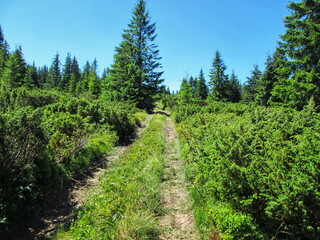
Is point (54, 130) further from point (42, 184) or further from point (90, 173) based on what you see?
point (42, 184)

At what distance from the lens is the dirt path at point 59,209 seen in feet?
12.1

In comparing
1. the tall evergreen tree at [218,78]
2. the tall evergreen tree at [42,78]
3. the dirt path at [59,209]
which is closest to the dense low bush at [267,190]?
the dirt path at [59,209]

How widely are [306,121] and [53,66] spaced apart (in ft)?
237

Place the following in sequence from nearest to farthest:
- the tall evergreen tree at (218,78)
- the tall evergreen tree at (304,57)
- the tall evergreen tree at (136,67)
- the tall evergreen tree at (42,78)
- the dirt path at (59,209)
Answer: the dirt path at (59,209) < the tall evergreen tree at (304,57) < the tall evergreen tree at (136,67) < the tall evergreen tree at (218,78) < the tall evergreen tree at (42,78)

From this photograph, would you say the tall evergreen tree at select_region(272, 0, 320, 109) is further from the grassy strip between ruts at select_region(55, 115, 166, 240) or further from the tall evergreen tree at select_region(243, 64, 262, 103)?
the tall evergreen tree at select_region(243, 64, 262, 103)

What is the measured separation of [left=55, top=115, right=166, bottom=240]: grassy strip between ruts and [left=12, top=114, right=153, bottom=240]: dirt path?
315mm

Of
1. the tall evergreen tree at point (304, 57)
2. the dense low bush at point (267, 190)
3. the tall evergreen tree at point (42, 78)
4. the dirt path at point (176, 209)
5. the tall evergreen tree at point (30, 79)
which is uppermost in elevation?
the tall evergreen tree at point (42, 78)

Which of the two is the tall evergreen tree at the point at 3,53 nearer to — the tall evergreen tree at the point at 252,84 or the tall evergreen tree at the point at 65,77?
the tall evergreen tree at the point at 65,77

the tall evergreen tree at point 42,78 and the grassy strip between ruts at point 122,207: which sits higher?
the tall evergreen tree at point 42,78

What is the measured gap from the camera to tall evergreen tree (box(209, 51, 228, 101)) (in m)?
36.2

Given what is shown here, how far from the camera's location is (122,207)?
418 cm

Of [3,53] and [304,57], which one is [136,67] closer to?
[304,57]

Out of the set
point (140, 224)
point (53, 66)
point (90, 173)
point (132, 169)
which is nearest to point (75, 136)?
point (90, 173)

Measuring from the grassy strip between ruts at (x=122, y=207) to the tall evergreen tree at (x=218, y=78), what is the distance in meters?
32.5
